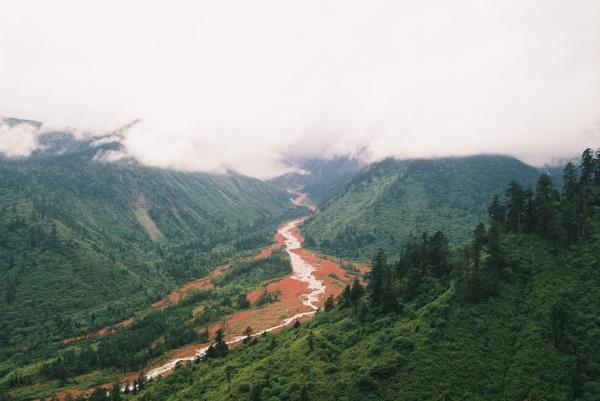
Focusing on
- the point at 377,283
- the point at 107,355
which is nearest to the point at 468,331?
the point at 377,283

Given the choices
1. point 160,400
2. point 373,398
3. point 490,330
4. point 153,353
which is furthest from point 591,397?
point 153,353

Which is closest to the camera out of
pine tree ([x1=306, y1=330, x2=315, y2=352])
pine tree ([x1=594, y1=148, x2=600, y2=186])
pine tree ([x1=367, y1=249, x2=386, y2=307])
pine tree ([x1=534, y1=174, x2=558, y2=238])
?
pine tree ([x1=306, y1=330, x2=315, y2=352])

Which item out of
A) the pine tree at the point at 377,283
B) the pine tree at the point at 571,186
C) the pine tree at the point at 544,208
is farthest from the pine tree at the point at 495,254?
the pine tree at the point at 571,186

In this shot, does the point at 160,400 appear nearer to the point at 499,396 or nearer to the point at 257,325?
the point at 257,325

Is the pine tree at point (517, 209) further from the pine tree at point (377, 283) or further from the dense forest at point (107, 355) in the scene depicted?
the dense forest at point (107, 355)

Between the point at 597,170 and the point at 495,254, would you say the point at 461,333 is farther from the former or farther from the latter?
the point at 597,170

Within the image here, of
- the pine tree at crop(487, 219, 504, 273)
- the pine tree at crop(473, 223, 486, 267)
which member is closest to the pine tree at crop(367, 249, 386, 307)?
the pine tree at crop(473, 223, 486, 267)

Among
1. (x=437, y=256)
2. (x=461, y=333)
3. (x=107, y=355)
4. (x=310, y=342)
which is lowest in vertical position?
(x=107, y=355)

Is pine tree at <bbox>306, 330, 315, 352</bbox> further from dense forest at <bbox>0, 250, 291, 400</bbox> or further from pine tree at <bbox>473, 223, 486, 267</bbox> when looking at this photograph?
dense forest at <bbox>0, 250, 291, 400</bbox>

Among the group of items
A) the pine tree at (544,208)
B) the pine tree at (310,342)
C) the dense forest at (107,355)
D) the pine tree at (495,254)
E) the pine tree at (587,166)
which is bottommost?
the dense forest at (107,355)
